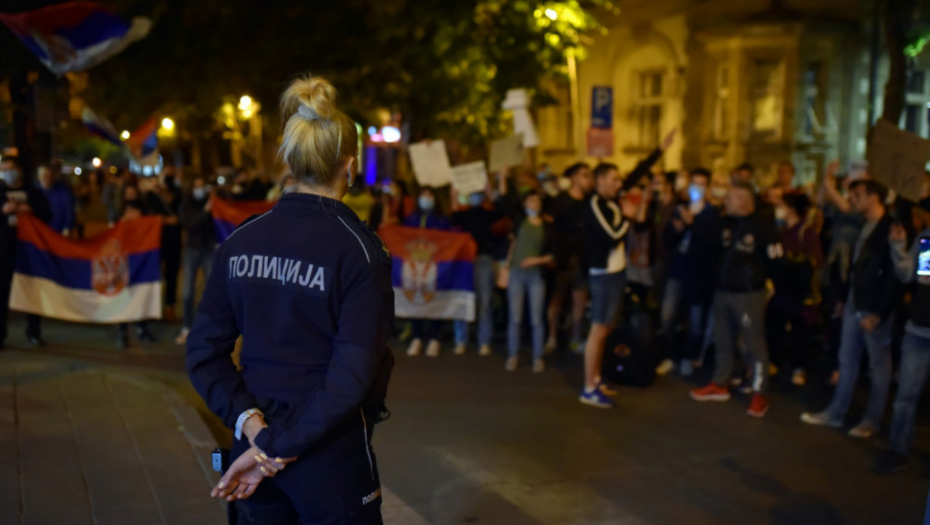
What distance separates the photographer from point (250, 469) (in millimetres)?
2686

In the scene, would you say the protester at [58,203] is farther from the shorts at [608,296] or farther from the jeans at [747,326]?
the jeans at [747,326]

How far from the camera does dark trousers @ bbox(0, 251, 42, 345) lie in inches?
375

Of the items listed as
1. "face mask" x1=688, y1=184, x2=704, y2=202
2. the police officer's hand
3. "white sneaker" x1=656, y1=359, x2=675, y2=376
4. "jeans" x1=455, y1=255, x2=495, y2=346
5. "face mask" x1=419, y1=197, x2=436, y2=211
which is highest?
"face mask" x1=688, y1=184, x2=704, y2=202

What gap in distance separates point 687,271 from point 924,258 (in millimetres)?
3414

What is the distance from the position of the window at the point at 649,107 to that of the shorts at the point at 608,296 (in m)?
15.2

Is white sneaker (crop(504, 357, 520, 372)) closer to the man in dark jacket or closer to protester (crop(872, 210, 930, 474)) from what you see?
the man in dark jacket

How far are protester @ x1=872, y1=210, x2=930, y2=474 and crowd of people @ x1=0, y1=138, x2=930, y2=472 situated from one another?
12 millimetres

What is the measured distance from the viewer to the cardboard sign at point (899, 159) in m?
6.53

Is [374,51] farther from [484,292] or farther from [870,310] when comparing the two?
[870,310]

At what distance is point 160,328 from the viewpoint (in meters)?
11.4

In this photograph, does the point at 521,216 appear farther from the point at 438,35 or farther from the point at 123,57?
the point at 123,57

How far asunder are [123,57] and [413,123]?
5.50m

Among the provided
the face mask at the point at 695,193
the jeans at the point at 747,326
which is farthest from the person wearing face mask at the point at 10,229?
the face mask at the point at 695,193

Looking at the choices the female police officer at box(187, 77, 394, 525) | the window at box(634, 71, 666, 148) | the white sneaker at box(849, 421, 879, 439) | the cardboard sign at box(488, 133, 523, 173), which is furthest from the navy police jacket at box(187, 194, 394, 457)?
the window at box(634, 71, 666, 148)
